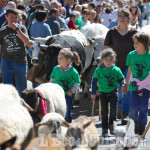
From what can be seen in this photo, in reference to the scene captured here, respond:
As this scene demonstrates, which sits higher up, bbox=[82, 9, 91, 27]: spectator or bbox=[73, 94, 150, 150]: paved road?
bbox=[82, 9, 91, 27]: spectator

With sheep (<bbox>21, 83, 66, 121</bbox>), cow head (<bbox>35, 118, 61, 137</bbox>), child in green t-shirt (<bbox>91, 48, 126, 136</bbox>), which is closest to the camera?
cow head (<bbox>35, 118, 61, 137</bbox>)

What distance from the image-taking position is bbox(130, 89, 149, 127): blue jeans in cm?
735

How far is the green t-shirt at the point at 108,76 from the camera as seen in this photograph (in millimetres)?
7746

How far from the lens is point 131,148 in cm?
523

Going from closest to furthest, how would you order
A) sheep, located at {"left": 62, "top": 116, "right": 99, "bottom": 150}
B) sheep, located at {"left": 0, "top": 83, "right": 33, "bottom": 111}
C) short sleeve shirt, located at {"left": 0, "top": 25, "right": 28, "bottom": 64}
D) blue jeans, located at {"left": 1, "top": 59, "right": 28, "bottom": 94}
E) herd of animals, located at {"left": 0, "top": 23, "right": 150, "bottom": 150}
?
herd of animals, located at {"left": 0, "top": 23, "right": 150, "bottom": 150}
sheep, located at {"left": 62, "top": 116, "right": 99, "bottom": 150}
sheep, located at {"left": 0, "top": 83, "right": 33, "bottom": 111}
short sleeve shirt, located at {"left": 0, "top": 25, "right": 28, "bottom": 64}
blue jeans, located at {"left": 1, "top": 59, "right": 28, "bottom": 94}

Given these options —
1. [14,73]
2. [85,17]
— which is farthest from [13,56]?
[85,17]

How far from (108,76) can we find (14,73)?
6.24ft

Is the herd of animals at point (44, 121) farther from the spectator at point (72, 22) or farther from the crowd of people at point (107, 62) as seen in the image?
the spectator at point (72, 22)

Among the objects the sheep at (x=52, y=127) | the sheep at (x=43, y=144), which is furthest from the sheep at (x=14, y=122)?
the sheep at (x=43, y=144)

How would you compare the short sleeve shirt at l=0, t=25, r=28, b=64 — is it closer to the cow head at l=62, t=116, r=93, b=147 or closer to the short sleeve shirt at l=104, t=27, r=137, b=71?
the short sleeve shirt at l=104, t=27, r=137, b=71

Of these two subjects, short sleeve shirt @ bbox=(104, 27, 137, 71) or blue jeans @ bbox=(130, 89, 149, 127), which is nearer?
blue jeans @ bbox=(130, 89, 149, 127)

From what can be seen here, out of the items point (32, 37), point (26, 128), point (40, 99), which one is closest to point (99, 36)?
point (32, 37)

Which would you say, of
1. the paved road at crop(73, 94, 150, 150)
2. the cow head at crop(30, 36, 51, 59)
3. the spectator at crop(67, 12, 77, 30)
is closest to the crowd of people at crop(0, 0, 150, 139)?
the paved road at crop(73, 94, 150, 150)

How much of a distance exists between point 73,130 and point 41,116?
56.1 inches
